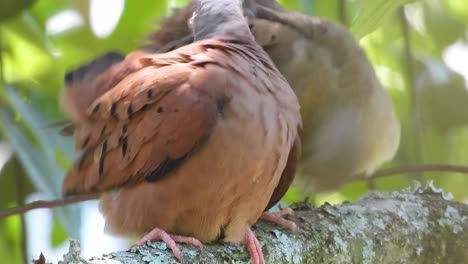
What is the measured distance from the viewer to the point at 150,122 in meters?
1.85

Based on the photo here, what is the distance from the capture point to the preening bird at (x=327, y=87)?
2.26 meters

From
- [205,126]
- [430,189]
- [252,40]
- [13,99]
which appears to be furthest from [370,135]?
[13,99]

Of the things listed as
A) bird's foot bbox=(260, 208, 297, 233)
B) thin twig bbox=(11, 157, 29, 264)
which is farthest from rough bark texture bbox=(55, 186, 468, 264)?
thin twig bbox=(11, 157, 29, 264)

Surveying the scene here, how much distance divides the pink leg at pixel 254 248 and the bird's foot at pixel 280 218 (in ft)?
0.46

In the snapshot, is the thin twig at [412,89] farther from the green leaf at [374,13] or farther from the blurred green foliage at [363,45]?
the green leaf at [374,13]

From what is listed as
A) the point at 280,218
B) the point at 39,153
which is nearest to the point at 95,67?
the point at 39,153

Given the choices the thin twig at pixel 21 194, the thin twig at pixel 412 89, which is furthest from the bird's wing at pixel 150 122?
the thin twig at pixel 412 89

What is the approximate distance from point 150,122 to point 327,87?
578 mm

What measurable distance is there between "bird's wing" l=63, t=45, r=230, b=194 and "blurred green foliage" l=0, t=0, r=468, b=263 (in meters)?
0.33

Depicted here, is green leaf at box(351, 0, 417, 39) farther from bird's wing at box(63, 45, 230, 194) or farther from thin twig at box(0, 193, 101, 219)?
thin twig at box(0, 193, 101, 219)

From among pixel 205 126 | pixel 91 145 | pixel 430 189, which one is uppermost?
pixel 205 126

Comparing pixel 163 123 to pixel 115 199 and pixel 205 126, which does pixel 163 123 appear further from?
pixel 115 199

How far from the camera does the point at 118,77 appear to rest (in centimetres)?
205

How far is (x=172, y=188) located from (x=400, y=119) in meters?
0.89
